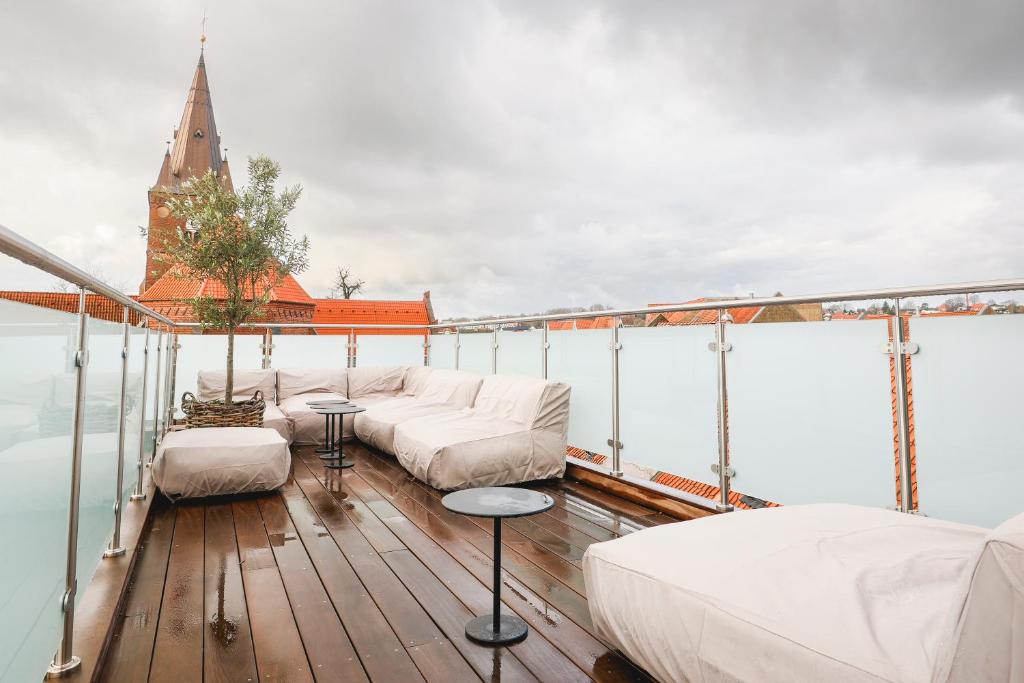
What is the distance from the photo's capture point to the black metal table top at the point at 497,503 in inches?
74.8

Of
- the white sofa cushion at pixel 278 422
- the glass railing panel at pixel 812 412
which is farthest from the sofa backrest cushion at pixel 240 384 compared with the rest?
the glass railing panel at pixel 812 412

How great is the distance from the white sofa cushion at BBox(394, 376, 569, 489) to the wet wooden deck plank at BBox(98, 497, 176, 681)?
63.7 inches

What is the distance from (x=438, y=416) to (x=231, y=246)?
217 centimetres

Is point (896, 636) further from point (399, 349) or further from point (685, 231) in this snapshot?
point (685, 231)

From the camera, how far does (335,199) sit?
2938cm

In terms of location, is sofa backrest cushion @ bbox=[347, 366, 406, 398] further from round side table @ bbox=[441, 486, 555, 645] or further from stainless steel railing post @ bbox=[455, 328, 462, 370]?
Result: round side table @ bbox=[441, 486, 555, 645]

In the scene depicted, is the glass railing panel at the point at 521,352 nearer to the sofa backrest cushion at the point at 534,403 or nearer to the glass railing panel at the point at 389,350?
the sofa backrest cushion at the point at 534,403

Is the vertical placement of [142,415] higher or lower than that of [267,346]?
lower

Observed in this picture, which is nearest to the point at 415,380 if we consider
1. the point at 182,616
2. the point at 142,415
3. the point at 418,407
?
the point at 418,407

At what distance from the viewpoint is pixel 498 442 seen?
3.96 meters

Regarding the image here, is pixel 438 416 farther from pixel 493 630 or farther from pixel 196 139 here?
pixel 196 139

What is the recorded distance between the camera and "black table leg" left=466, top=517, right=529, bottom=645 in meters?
1.82

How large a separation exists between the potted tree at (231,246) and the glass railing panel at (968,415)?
4421 millimetres

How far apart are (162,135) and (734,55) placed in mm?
37651
